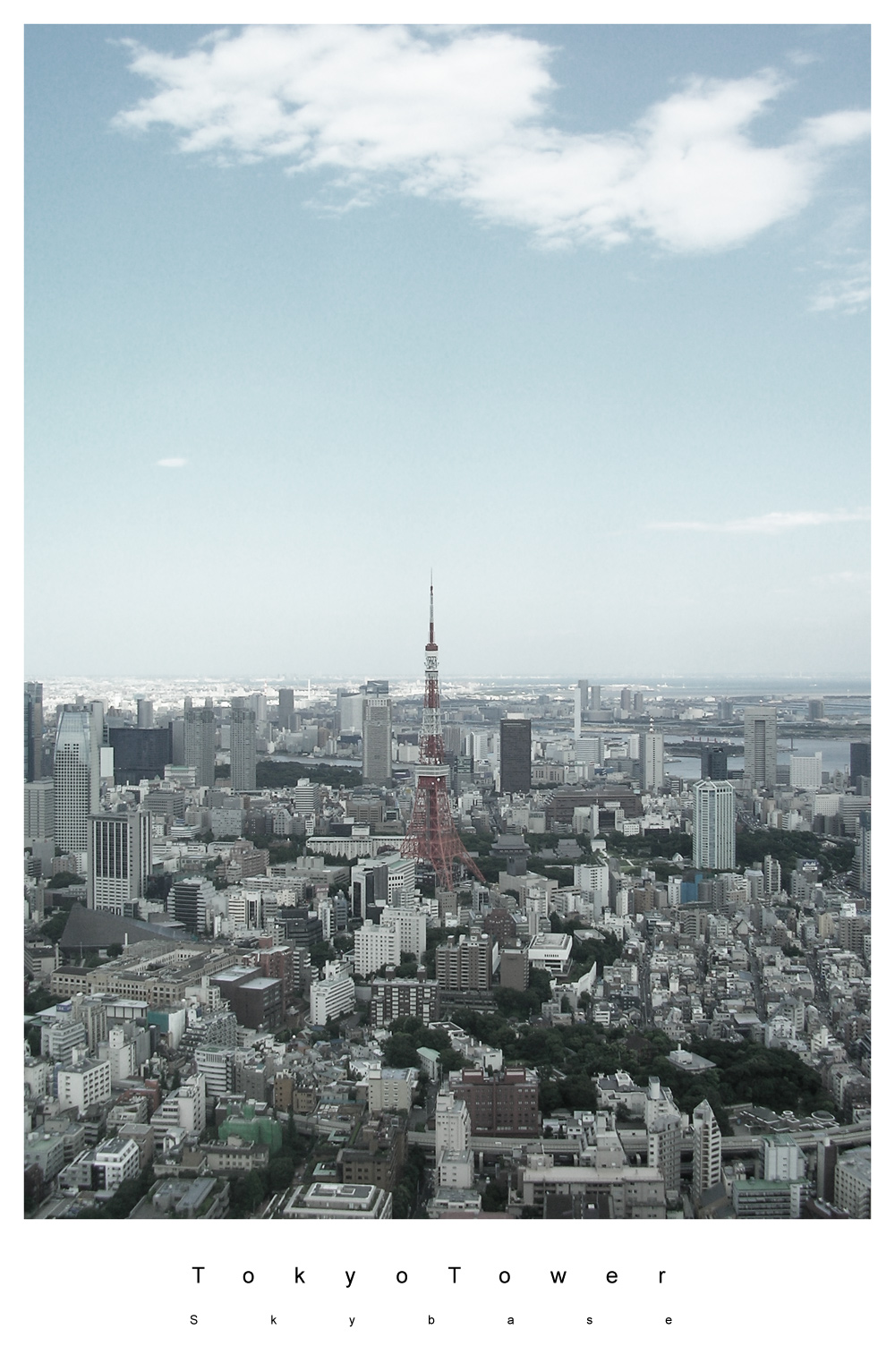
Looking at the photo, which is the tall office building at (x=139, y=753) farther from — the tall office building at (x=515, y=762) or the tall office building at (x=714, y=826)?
the tall office building at (x=714, y=826)

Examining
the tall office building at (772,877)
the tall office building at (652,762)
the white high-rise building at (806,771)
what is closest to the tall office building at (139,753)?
the tall office building at (652,762)

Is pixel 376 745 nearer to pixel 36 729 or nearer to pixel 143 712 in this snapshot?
pixel 143 712

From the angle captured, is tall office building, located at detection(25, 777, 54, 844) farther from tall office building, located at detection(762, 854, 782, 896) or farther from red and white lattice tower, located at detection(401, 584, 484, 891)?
tall office building, located at detection(762, 854, 782, 896)

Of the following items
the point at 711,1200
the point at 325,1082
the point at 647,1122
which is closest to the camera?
the point at 711,1200

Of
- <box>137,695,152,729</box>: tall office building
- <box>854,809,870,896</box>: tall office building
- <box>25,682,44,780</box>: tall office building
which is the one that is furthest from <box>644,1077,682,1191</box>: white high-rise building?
<box>137,695,152,729</box>: tall office building

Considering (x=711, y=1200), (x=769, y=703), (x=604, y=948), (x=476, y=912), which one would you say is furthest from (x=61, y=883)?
(x=769, y=703)

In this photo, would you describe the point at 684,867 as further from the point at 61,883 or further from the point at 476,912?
the point at 61,883
